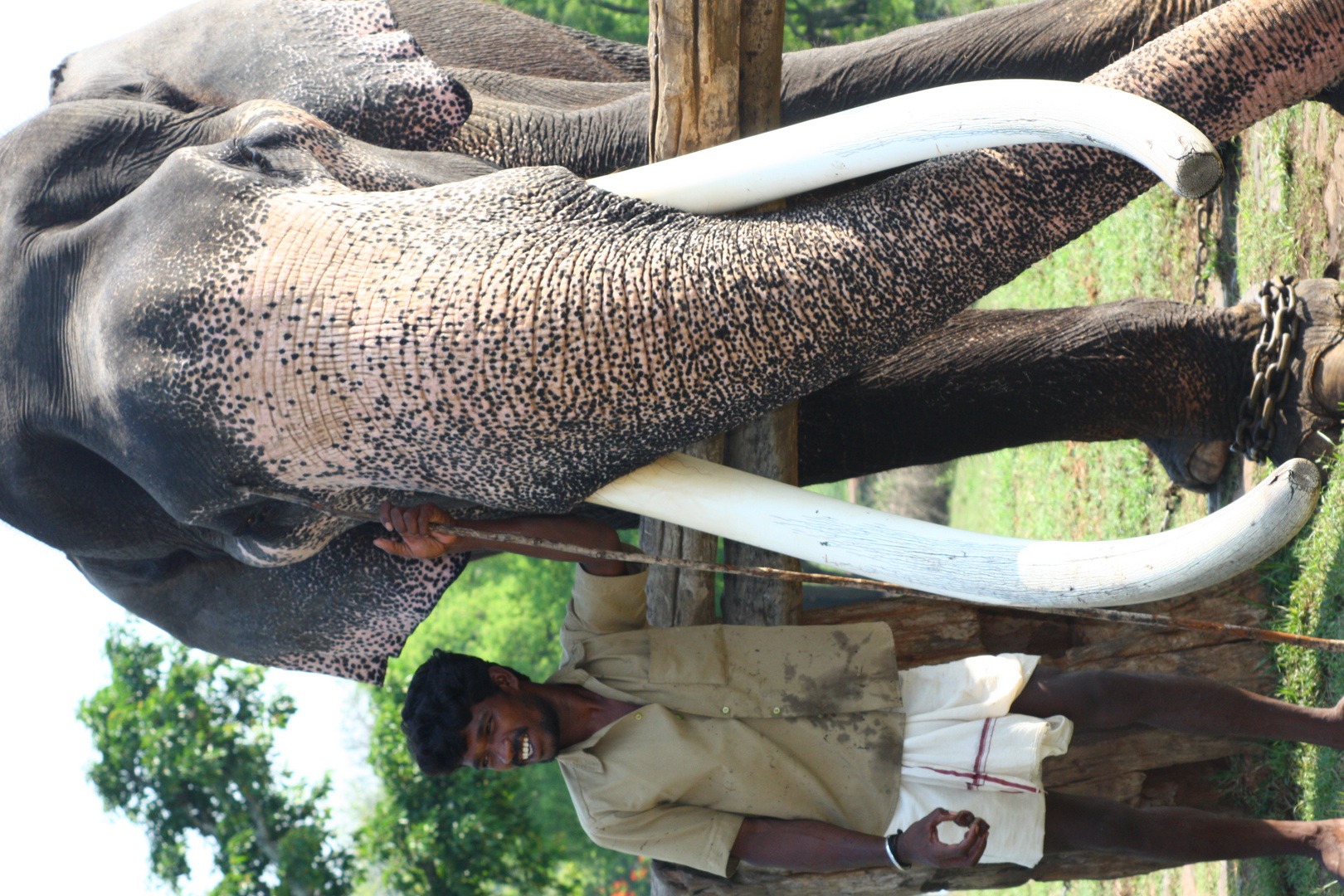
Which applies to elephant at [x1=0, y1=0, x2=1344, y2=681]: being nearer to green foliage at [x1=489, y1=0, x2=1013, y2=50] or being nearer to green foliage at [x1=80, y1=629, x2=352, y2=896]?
green foliage at [x1=80, y1=629, x2=352, y2=896]

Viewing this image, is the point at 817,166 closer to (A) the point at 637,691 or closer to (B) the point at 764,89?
(B) the point at 764,89

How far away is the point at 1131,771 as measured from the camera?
277 centimetres

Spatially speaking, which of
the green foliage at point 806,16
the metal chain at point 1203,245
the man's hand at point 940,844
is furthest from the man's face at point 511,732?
the green foliage at point 806,16

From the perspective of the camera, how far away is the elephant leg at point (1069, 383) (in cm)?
226

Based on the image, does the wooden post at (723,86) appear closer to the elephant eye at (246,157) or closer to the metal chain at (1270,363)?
the elephant eye at (246,157)

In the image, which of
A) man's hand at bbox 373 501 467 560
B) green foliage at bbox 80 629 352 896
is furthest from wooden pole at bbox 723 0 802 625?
green foliage at bbox 80 629 352 896

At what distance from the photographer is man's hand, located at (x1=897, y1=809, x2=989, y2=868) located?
1970 millimetres

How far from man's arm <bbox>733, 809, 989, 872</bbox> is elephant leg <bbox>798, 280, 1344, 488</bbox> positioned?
0.73m

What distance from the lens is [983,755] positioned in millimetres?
2227

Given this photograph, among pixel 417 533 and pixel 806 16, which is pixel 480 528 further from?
pixel 806 16

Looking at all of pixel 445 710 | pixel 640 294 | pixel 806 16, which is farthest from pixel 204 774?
pixel 806 16

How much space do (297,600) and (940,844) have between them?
1227 mm

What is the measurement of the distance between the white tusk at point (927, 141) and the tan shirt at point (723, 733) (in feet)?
3.15

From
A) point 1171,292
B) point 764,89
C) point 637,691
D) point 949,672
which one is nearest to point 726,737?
point 637,691
